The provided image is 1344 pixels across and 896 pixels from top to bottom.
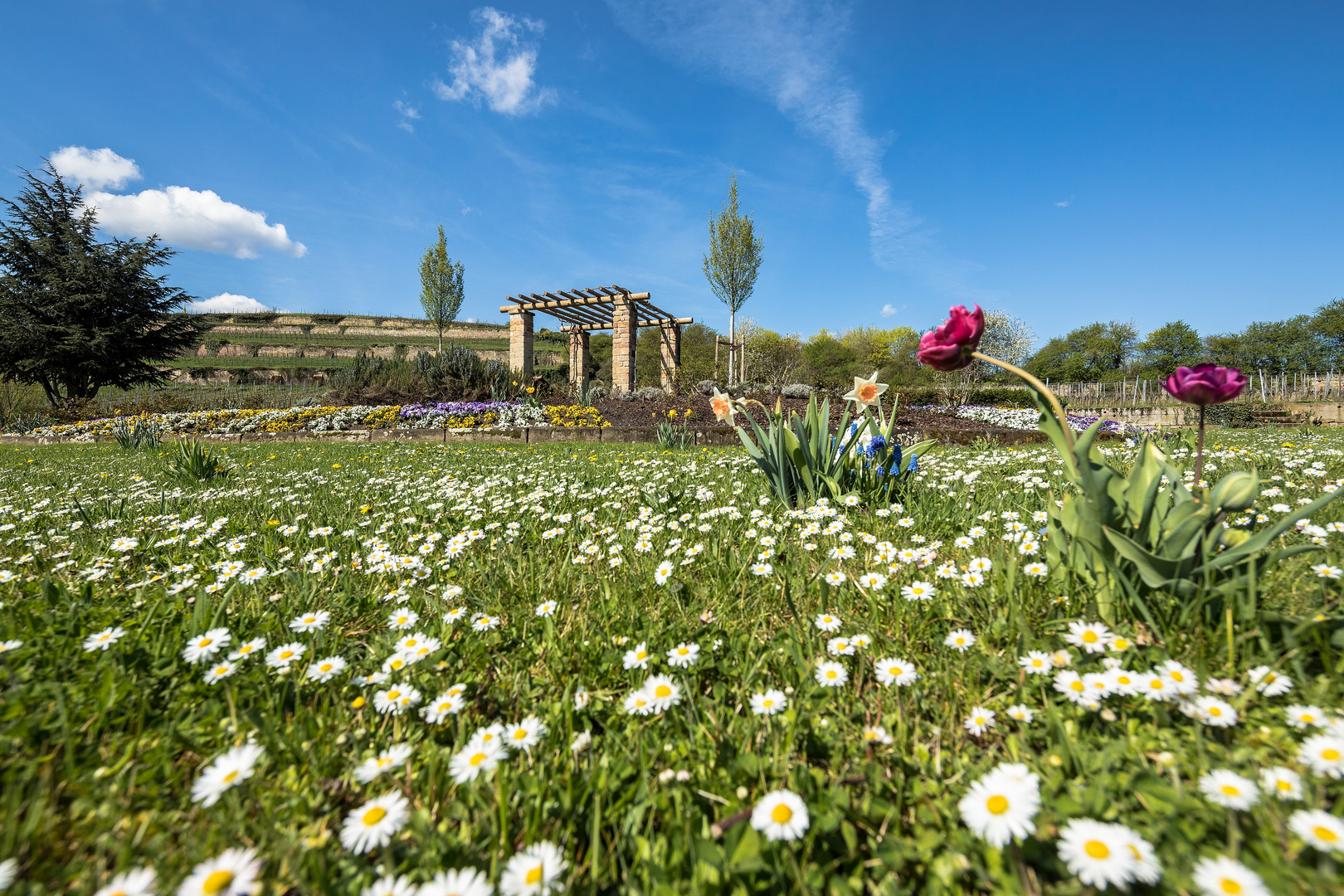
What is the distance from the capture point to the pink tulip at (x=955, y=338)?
1.36 meters

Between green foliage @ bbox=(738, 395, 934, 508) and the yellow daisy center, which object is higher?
green foliage @ bbox=(738, 395, 934, 508)

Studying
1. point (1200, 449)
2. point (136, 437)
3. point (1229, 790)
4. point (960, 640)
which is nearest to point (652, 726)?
point (960, 640)

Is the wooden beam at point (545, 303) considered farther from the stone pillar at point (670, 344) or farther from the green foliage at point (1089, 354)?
the green foliage at point (1089, 354)

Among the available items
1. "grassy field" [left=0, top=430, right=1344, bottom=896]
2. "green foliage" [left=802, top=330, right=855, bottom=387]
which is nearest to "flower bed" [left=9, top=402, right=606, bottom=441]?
"grassy field" [left=0, top=430, right=1344, bottom=896]

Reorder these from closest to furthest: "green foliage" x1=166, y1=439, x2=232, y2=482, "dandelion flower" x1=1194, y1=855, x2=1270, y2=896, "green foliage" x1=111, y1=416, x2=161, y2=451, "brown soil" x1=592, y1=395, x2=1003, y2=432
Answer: "dandelion flower" x1=1194, y1=855, x2=1270, y2=896 → "green foliage" x1=166, y1=439, x2=232, y2=482 → "green foliage" x1=111, y1=416, x2=161, y2=451 → "brown soil" x1=592, y1=395, x2=1003, y2=432

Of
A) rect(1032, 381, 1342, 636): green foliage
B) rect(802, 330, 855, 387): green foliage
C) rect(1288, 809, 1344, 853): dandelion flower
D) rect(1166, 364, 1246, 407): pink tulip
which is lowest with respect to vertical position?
rect(1288, 809, 1344, 853): dandelion flower

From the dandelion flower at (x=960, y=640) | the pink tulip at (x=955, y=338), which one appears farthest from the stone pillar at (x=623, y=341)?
the dandelion flower at (x=960, y=640)

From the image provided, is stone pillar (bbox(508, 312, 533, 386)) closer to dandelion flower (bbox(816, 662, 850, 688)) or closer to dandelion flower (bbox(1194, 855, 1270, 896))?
dandelion flower (bbox(816, 662, 850, 688))

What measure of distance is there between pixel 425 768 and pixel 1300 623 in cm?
172

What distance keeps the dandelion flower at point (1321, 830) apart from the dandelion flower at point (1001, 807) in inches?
10.0

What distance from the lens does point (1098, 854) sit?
23.6 inches

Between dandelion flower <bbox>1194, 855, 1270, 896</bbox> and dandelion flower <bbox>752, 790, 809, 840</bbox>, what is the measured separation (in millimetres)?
426

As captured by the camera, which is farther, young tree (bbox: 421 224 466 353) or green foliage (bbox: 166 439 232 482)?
young tree (bbox: 421 224 466 353)

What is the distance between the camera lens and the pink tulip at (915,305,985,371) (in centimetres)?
136
